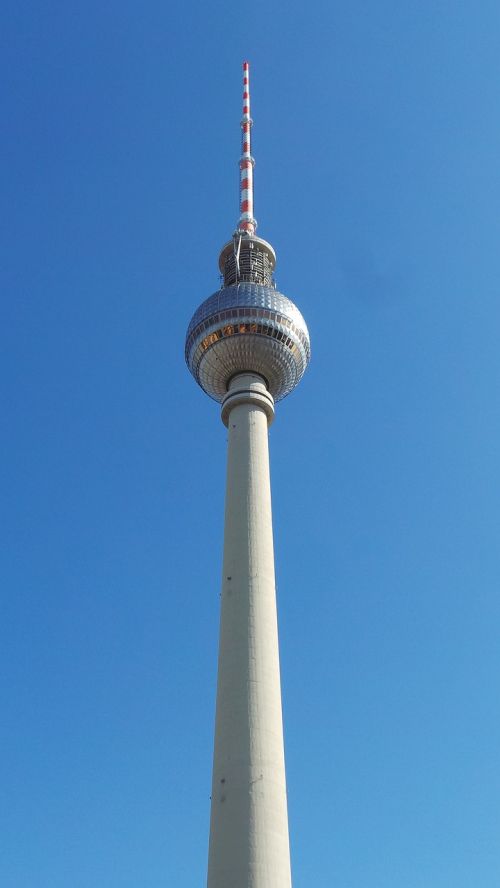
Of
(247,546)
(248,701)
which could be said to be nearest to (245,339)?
(247,546)

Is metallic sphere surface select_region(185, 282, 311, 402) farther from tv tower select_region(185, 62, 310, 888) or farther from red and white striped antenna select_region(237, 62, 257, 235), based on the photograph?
red and white striped antenna select_region(237, 62, 257, 235)

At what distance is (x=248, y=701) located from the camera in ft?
145

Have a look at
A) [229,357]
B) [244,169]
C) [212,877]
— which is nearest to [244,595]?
[212,877]

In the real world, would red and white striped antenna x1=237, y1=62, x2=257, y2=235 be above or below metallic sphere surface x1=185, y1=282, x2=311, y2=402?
above

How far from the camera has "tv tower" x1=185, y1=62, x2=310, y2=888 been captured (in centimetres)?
4019

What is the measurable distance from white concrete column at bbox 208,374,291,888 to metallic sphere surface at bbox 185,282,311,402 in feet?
22.1

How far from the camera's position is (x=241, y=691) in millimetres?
44531

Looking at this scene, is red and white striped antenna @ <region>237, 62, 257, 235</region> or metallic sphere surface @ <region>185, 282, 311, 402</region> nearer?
metallic sphere surface @ <region>185, 282, 311, 402</region>

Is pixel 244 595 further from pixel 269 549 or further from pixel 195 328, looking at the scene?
pixel 195 328

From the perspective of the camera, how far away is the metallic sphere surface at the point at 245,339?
205 feet

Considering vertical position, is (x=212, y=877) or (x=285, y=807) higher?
(x=285, y=807)

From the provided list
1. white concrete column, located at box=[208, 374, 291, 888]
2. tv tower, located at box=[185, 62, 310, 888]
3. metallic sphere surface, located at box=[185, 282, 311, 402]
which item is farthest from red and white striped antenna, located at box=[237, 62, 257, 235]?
white concrete column, located at box=[208, 374, 291, 888]

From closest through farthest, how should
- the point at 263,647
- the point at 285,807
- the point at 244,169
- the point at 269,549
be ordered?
the point at 285,807, the point at 263,647, the point at 269,549, the point at 244,169

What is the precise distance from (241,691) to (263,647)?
314 centimetres
